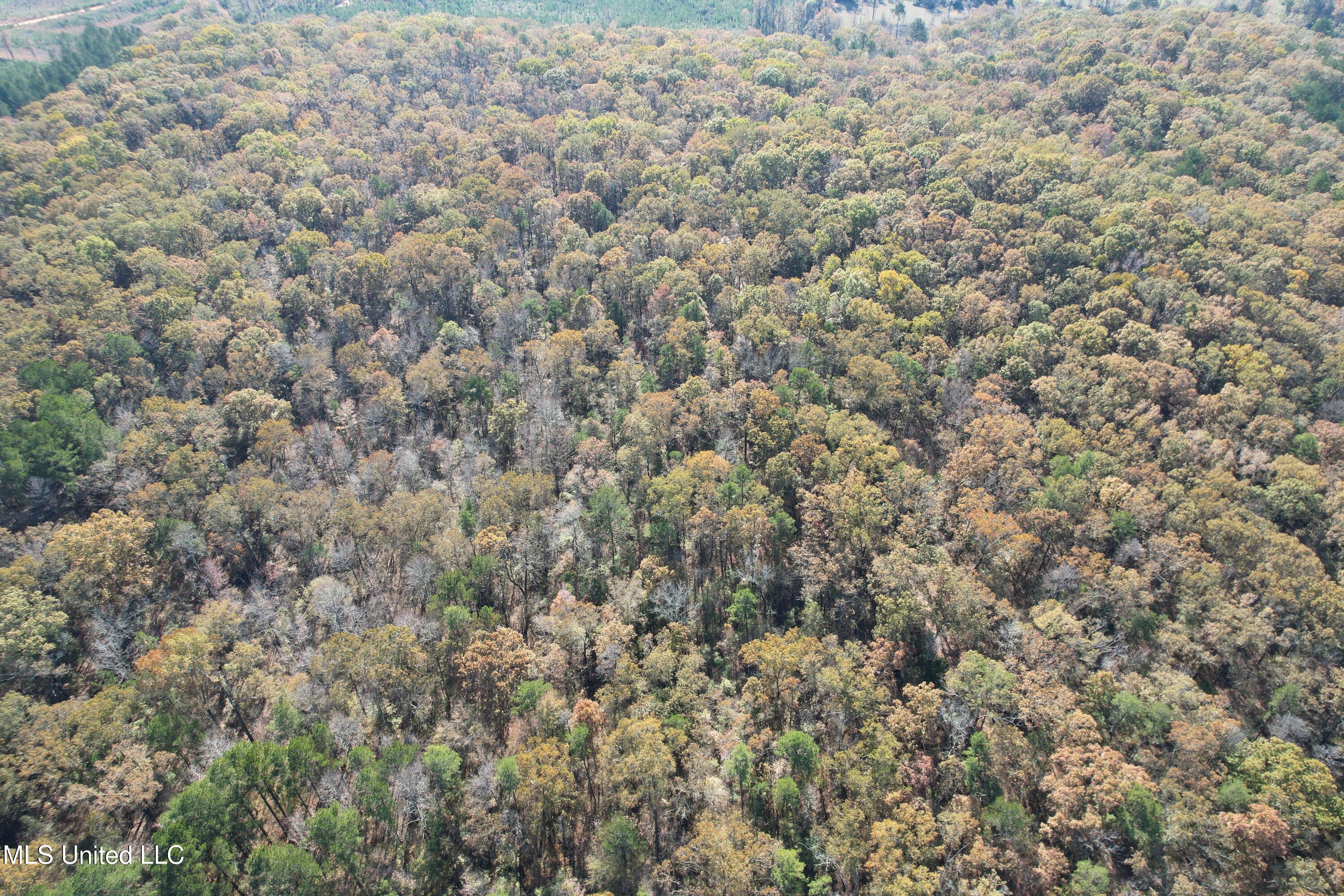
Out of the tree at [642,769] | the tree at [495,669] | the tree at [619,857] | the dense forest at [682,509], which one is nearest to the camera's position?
the tree at [619,857]

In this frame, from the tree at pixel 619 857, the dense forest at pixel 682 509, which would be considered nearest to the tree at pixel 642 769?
the dense forest at pixel 682 509

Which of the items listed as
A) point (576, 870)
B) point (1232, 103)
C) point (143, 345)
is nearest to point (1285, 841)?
point (576, 870)

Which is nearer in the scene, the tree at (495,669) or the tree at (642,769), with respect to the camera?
the tree at (642,769)

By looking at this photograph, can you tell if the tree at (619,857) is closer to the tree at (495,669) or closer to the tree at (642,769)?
the tree at (642,769)

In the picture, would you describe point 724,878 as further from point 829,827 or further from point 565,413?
point 565,413

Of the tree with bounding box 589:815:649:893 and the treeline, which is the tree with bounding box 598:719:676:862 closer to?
the tree with bounding box 589:815:649:893

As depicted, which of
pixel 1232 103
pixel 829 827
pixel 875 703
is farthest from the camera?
pixel 1232 103

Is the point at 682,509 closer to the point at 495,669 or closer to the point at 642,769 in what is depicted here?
the point at 495,669
